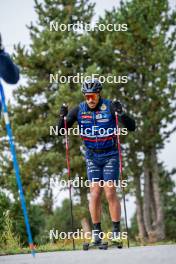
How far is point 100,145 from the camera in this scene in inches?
321

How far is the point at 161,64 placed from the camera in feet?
106

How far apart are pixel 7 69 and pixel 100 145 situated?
2493 millimetres

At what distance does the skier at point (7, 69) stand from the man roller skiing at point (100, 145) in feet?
7.32

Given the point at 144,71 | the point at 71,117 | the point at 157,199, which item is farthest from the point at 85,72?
the point at 71,117

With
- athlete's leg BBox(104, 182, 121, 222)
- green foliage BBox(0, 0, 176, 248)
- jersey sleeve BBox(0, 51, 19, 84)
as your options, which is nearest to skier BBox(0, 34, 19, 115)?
jersey sleeve BBox(0, 51, 19, 84)

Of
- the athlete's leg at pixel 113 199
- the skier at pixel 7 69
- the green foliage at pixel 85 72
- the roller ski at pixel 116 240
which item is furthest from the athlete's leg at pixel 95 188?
the green foliage at pixel 85 72

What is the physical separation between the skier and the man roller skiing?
2231 mm

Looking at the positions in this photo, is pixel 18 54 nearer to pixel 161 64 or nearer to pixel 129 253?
pixel 161 64

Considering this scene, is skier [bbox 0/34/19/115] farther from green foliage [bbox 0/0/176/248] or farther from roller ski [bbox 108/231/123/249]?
green foliage [bbox 0/0/176/248]

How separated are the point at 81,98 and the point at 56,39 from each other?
4.55 metres

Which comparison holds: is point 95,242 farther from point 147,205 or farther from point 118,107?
point 147,205

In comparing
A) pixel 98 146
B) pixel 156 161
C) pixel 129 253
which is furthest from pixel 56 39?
pixel 129 253

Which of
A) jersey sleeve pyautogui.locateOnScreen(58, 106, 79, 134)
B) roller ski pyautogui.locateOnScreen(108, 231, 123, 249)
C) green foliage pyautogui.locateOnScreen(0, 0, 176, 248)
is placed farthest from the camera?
green foliage pyautogui.locateOnScreen(0, 0, 176, 248)

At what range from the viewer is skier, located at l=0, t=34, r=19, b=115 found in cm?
590
